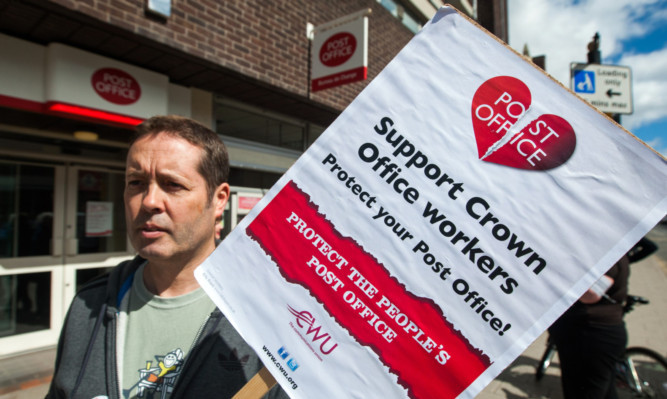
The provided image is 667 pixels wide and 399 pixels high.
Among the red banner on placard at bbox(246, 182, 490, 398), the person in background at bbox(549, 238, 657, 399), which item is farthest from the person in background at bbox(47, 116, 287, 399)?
the person in background at bbox(549, 238, 657, 399)

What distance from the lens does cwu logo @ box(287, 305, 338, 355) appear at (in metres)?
1.01

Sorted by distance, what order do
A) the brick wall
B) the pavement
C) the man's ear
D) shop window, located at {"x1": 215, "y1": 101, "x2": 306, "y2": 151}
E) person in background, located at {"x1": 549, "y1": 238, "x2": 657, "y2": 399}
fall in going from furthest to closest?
shop window, located at {"x1": 215, "y1": 101, "x2": 306, "y2": 151}, the brick wall, the pavement, person in background, located at {"x1": 549, "y1": 238, "x2": 657, "y2": 399}, the man's ear

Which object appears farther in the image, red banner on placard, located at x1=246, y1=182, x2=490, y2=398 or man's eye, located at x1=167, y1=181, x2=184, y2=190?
man's eye, located at x1=167, y1=181, x2=184, y2=190

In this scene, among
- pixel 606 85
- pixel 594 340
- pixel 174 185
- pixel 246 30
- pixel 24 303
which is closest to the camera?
pixel 174 185

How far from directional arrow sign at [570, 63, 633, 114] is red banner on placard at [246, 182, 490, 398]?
6.11 meters

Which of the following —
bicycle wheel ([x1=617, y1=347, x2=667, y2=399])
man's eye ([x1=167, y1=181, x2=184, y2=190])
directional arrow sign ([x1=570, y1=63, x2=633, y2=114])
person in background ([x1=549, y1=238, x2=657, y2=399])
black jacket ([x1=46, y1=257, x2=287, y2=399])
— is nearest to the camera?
black jacket ([x1=46, y1=257, x2=287, y2=399])

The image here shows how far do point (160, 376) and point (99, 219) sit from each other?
484 cm

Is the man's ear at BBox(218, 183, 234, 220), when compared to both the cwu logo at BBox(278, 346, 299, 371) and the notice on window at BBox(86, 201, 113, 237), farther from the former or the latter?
the notice on window at BBox(86, 201, 113, 237)

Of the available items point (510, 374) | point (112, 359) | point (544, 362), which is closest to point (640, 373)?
point (544, 362)

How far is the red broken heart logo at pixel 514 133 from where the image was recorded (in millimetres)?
917

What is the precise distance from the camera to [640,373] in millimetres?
4020

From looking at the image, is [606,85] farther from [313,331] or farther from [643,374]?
[313,331]

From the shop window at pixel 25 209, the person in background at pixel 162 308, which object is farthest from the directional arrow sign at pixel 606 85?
the shop window at pixel 25 209

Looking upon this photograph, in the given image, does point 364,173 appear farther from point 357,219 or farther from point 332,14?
point 332,14
